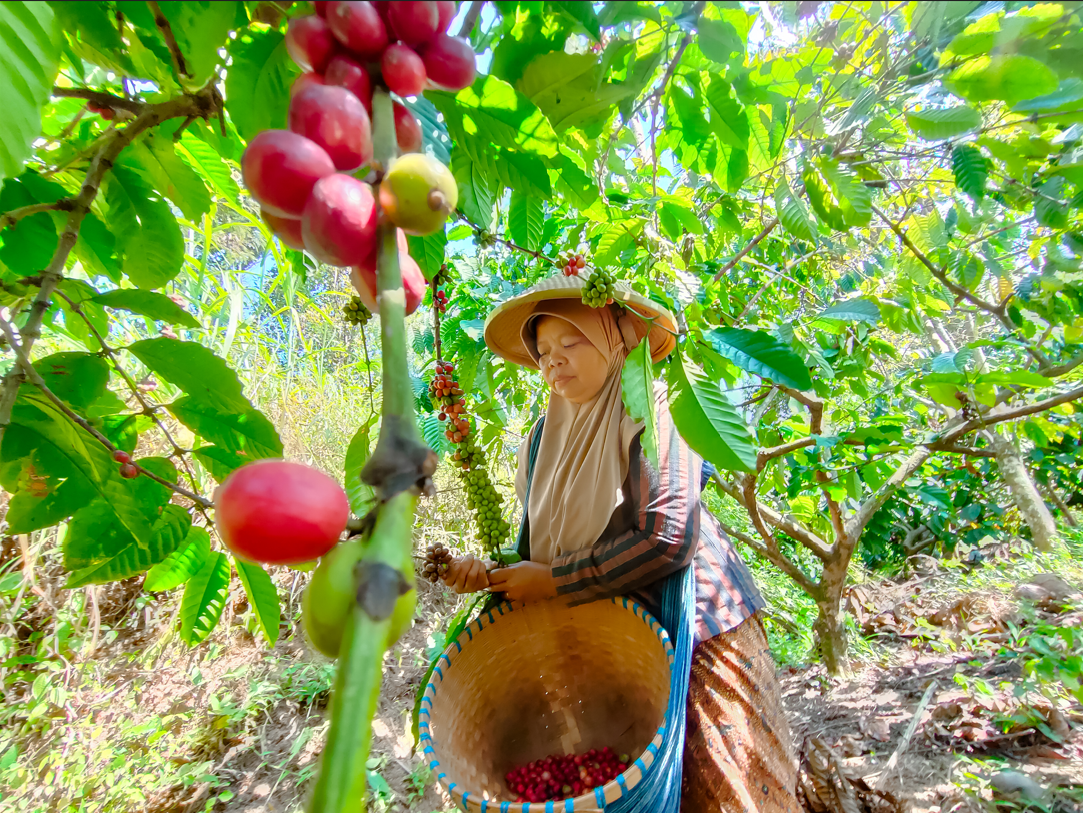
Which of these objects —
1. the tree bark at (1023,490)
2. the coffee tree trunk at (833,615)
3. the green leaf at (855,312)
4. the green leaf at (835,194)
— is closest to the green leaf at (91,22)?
the green leaf at (835,194)

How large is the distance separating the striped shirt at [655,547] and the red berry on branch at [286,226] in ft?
2.81

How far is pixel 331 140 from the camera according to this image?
0.33 metres

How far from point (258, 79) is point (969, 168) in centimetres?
115

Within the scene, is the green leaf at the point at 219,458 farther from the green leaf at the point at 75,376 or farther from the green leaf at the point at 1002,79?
the green leaf at the point at 1002,79

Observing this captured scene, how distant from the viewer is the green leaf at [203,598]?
752 mm

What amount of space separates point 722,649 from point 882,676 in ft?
5.57

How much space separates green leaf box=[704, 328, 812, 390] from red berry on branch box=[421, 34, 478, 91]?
491mm

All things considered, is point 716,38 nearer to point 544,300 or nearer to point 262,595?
point 262,595

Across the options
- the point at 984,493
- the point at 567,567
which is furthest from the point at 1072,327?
the point at 984,493

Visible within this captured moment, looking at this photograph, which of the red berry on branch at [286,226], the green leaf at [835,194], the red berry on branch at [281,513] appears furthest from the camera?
the green leaf at [835,194]

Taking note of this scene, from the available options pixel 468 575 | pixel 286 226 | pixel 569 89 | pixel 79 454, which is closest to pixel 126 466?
pixel 79 454

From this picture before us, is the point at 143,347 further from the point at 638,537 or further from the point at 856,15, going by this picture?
the point at 638,537

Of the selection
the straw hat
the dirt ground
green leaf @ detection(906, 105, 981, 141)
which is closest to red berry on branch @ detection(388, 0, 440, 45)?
the straw hat

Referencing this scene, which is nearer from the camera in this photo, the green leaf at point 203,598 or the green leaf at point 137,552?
the green leaf at point 137,552
